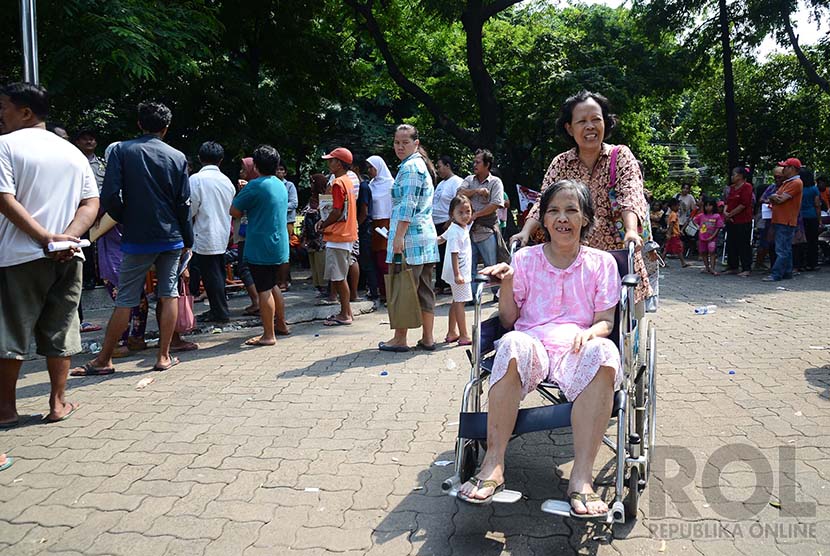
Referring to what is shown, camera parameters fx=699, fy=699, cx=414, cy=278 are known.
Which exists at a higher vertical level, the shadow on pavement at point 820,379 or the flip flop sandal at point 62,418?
the flip flop sandal at point 62,418

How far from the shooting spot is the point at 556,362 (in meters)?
3.38

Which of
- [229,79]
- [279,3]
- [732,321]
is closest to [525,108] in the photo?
[279,3]

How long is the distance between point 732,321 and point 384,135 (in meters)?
18.7

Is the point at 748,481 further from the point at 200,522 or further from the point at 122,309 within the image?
the point at 122,309

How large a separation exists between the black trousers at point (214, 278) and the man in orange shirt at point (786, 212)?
868cm

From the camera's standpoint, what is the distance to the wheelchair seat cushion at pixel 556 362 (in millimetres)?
3145

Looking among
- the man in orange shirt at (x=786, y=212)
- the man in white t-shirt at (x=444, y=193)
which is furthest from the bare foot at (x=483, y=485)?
the man in orange shirt at (x=786, y=212)

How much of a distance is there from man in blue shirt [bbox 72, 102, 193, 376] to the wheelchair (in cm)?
324

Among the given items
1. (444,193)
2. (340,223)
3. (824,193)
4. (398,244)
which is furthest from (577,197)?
(824,193)

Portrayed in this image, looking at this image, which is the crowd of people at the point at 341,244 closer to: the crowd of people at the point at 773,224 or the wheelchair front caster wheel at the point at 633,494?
the wheelchair front caster wheel at the point at 633,494

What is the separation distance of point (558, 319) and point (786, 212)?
934 cm

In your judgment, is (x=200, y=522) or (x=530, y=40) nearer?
(x=200, y=522)

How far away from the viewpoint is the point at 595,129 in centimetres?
416

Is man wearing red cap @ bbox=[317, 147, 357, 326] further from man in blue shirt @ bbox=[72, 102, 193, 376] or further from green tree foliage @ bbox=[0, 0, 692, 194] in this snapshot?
green tree foliage @ bbox=[0, 0, 692, 194]
